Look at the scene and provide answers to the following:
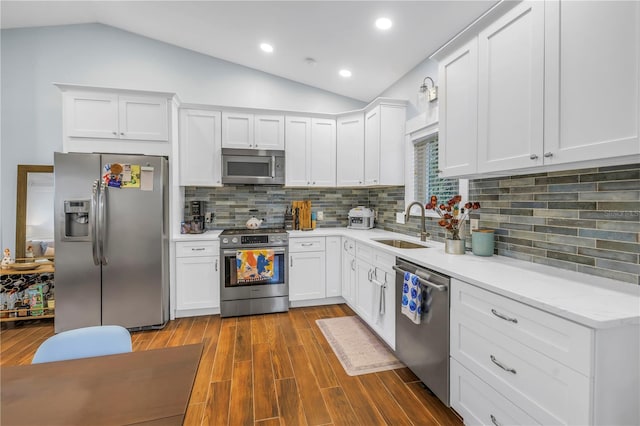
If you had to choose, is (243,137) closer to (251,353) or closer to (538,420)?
(251,353)

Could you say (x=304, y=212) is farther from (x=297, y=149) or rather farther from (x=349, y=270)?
(x=349, y=270)

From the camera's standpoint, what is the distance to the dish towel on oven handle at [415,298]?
188 cm

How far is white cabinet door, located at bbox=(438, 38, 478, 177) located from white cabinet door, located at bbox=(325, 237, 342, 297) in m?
1.71

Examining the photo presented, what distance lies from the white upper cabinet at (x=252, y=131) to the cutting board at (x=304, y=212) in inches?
31.4

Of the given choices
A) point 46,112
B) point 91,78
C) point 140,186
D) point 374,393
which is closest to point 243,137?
point 140,186

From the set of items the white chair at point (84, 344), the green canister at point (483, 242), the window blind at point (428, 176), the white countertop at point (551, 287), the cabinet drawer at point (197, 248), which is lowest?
the white chair at point (84, 344)

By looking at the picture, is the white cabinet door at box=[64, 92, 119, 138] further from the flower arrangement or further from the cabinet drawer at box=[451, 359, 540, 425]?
the cabinet drawer at box=[451, 359, 540, 425]

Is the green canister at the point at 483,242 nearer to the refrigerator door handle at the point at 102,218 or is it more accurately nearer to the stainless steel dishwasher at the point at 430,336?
the stainless steel dishwasher at the point at 430,336

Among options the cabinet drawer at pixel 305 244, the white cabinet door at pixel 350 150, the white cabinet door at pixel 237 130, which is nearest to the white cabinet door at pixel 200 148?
the white cabinet door at pixel 237 130

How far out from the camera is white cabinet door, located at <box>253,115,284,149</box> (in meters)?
3.62

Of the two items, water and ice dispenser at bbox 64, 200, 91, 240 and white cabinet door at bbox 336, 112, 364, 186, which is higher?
white cabinet door at bbox 336, 112, 364, 186

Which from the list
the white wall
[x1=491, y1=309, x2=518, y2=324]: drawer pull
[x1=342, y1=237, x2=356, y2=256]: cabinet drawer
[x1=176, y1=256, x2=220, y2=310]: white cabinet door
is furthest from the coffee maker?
[x1=491, y1=309, x2=518, y2=324]: drawer pull

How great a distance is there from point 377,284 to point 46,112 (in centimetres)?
426

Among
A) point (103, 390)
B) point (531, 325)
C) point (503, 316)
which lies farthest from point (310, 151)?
point (103, 390)
